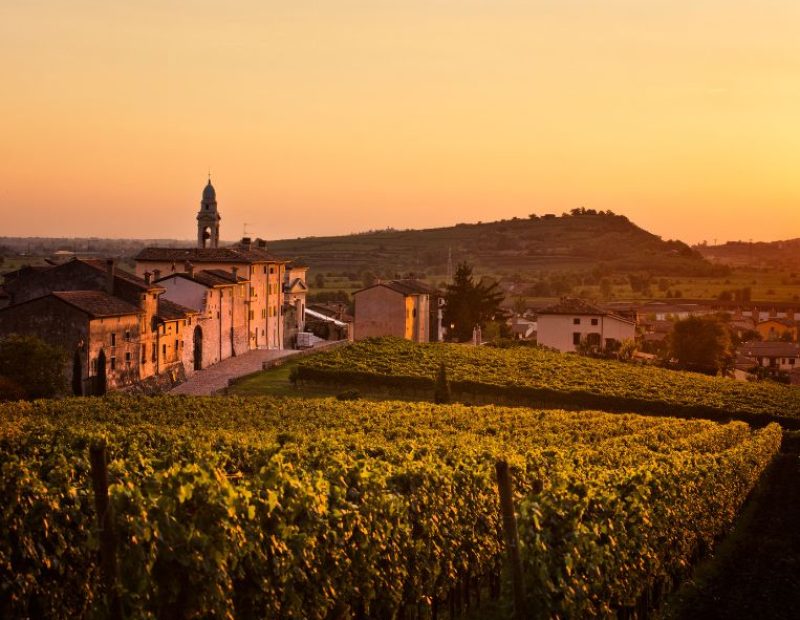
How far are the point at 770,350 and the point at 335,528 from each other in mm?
105046

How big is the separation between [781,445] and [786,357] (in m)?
68.4

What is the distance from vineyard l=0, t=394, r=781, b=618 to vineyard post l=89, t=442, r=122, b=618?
36mm

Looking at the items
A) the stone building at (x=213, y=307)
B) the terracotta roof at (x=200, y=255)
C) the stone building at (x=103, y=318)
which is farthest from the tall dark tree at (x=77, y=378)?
the terracotta roof at (x=200, y=255)

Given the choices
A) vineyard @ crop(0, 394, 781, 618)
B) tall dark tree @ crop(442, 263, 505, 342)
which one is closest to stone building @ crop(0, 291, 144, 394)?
vineyard @ crop(0, 394, 781, 618)

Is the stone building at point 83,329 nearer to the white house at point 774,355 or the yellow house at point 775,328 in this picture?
the white house at point 774,355

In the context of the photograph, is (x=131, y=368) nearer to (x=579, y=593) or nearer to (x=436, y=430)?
(x=436, y=430)

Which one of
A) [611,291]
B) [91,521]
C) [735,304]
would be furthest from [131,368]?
[611,291]

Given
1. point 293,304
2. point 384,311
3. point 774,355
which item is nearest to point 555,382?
point 384,311

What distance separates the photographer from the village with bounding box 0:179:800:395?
162ft

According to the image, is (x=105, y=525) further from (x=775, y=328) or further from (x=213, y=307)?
(x=775, y=328)

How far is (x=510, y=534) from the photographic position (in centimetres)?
1184

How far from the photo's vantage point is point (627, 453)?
26.9 m

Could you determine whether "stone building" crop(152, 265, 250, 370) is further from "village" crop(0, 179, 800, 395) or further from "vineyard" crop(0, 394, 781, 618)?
"vineyard" crop(0, 394, 781, 618)

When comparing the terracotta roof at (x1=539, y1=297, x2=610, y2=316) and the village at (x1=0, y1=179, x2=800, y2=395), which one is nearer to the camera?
the village at (x1=0, y1=179, x2=800, y2=395)
